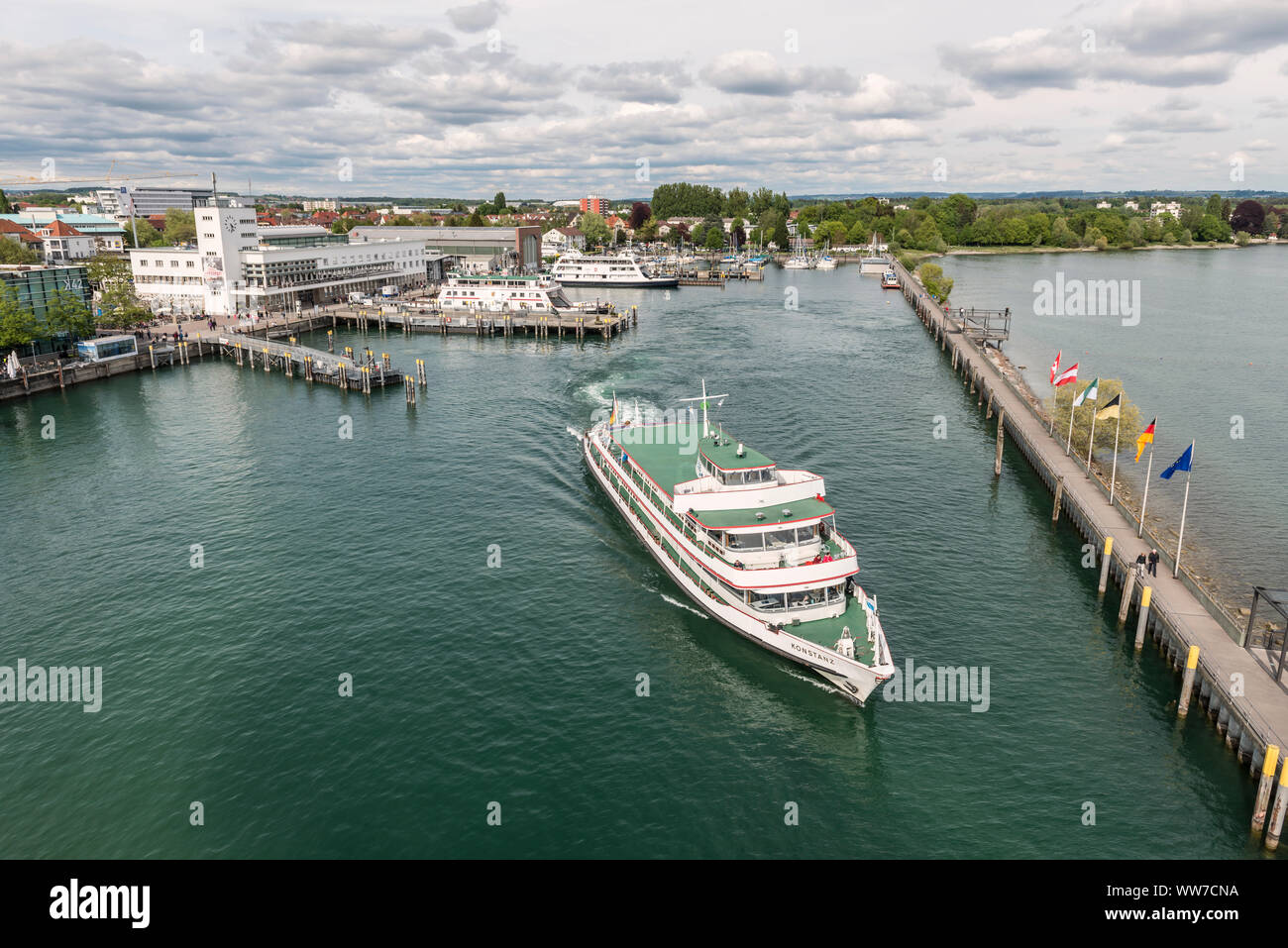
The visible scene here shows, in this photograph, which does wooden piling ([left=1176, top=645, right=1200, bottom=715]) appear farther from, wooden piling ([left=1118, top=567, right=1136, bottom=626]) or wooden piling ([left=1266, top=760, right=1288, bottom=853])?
wooden piling ([left=1118, top=567, right=1136, bottom=626])

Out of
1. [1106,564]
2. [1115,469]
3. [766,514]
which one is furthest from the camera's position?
[1115,469]

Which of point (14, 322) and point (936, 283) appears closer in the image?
point (14, 322)

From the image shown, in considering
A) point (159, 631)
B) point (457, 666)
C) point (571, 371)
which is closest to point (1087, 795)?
point (457, 666)

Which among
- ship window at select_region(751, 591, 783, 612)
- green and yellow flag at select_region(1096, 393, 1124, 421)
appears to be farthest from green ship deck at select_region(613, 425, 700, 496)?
green and yellow flag at select_region(1096, 393, 1124, 421)

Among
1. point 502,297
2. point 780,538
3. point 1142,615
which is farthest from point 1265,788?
point 502,297

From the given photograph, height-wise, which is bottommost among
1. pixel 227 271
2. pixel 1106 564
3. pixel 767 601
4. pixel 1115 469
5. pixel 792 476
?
pixel 1106 564

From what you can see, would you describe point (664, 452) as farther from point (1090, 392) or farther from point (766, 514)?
point (1090, 392)
